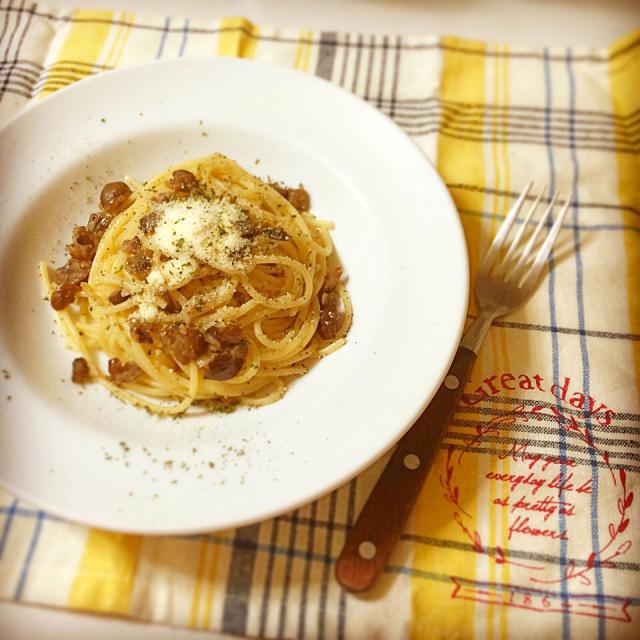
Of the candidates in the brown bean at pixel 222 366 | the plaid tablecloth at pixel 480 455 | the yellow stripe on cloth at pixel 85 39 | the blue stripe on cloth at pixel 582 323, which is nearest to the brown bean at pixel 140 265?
the brown bean at pixel 222 366

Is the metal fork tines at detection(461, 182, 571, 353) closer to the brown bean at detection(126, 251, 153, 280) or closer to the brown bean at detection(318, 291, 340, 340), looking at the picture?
the brown bean at detection(318, 291, 340, 340)

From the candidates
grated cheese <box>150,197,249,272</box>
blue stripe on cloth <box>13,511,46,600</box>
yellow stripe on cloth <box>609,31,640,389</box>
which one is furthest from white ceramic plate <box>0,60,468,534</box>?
yellow stripe on cloth <box>609,31,640,389</box>

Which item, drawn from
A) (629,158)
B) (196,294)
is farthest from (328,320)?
(629,158)

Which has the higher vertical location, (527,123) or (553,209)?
(527,123)

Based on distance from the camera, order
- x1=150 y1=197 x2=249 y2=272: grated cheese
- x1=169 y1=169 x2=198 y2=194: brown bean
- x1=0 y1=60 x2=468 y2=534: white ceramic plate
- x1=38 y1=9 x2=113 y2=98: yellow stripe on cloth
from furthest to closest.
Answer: x1=38 y1=9 x2=113 y2=98: yellow stripe on cloth, x1=169 y1=169 x2=198 y2=194: brown bean, x1=150 y1=197 x2=249 y2=272: grated cheese, x1=0 y1=60 x2=468 y2=534: white ceramic plate

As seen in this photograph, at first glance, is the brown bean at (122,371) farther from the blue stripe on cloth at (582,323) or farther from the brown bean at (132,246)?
the blue stripe on cloth at (582,323)

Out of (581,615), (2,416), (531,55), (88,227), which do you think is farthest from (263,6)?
(581,615)

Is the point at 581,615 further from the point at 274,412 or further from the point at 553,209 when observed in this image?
the point at 553,209
